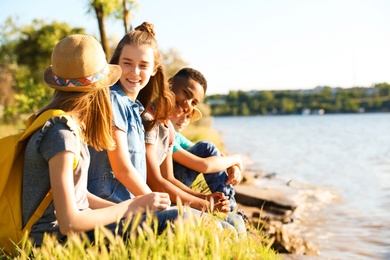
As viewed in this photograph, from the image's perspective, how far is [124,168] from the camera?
310cm

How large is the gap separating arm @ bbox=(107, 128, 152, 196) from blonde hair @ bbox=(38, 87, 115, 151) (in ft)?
0.71

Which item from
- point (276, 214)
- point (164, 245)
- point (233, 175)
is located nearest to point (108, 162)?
point (164, 245)

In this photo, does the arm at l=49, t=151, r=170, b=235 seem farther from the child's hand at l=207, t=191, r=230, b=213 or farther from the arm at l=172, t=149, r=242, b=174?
the arm at l=172, t=149, r=242, b=174

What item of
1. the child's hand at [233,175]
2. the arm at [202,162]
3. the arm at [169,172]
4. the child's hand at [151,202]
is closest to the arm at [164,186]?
the arm at [169,172]

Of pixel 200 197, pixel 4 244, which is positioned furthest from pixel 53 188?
pixel 200 197

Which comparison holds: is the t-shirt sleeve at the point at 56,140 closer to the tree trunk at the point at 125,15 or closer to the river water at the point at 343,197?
the river water at the point at 343,197

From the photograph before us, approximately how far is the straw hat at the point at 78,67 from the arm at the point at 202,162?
4.33ft

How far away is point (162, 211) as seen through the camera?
2.72m

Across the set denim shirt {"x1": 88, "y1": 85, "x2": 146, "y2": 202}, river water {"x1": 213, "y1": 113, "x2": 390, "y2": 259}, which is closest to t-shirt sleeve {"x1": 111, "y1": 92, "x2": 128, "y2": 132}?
denim shirt {"x1": 88, "y1": 85, "x2": 146, "y2": 202}

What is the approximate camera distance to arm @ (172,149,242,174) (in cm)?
404

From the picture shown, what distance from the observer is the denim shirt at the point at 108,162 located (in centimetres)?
322

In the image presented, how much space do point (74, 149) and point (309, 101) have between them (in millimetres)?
97668

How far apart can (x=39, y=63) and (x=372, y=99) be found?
78332 mm

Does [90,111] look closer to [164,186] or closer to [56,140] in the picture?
[56,140]
